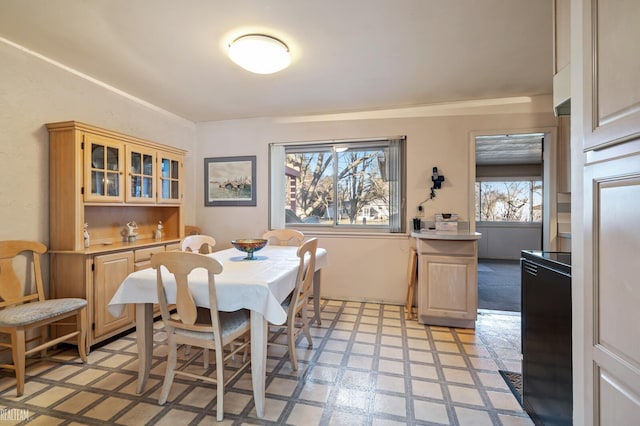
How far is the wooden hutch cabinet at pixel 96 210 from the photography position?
232 cm

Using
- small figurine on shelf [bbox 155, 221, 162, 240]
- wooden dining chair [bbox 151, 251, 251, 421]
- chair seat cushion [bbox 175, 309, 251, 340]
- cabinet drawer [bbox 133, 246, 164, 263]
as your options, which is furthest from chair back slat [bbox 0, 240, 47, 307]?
chair seat cushion [bbox 175, 309, 251, 340]

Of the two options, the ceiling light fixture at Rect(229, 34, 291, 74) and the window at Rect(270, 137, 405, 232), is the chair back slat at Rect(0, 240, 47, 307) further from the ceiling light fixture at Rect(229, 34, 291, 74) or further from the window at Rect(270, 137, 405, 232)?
the window at Rect(270, 137, 405, 232)

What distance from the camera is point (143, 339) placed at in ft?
5.91

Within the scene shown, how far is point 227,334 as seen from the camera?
5.45ft

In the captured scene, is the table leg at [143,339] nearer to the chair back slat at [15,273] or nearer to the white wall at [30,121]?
the chair back slat at [15,273]

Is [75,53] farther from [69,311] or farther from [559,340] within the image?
[559,340]

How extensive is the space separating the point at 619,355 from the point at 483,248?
274 inches

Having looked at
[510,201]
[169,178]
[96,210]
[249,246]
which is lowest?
[249,246]

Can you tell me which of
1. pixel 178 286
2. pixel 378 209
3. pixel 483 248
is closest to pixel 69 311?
pixel 178 286

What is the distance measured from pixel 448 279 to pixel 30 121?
3.92 metres

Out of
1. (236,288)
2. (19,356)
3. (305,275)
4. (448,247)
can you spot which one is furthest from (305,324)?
(19,356)

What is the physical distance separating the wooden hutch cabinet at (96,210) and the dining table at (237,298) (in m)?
0.86

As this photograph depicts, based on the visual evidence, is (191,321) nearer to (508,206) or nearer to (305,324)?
(305,324)

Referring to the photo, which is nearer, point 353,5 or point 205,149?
point 353,5
